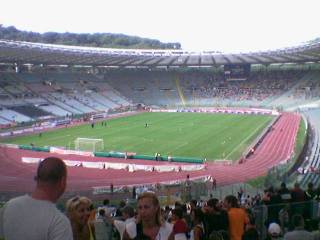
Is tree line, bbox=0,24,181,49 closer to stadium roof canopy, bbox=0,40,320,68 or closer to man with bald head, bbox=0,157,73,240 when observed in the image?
stadium roof canopy, bbox=0,40,320,68

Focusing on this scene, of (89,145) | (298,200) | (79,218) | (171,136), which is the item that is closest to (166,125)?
(171,136)

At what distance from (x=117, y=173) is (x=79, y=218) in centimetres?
2458

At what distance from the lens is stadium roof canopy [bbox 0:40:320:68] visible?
53.7 m

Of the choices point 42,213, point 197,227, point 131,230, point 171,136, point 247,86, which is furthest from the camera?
point 247,86

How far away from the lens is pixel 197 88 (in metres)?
84.5

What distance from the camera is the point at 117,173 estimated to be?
28453 millimetres

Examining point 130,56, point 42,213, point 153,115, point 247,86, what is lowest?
point 42,213

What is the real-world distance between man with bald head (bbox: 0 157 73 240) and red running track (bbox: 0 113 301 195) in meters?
19.8

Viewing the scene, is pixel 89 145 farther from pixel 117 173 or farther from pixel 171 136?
pixel 171 136

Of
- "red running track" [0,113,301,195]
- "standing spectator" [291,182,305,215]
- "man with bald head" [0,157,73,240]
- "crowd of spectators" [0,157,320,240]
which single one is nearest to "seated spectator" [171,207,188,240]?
"crowd of spectators" [0,157,320,240]

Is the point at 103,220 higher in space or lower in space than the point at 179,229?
lower

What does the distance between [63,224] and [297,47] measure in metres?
58.0

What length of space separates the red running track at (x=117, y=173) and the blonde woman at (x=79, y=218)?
18.5 metres

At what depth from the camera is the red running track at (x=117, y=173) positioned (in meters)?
25.0
